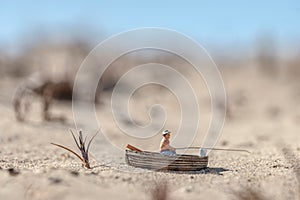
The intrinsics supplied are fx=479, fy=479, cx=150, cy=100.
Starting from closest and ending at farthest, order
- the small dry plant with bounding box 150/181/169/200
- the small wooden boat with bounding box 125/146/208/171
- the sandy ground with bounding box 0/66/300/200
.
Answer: the small dry plant with bounding box 150/181/169/200
the sandy ground with bounding box 0/66/300/200
the small wooden boat with bounding box 125/146/208/171

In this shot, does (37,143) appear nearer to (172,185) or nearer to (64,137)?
(64,137)

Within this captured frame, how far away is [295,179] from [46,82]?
10.4 metres

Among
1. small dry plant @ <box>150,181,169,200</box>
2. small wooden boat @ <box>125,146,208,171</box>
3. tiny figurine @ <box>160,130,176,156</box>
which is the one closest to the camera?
small dry plant @ <box>150,181,169,200</box>

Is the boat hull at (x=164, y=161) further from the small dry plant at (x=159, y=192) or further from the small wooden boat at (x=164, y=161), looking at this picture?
the small dry plant at (x=159, y=192)

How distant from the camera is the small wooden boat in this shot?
6.65m

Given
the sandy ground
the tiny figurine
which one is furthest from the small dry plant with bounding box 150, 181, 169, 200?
the tiny figurine

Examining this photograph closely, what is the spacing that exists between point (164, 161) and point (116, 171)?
0.68 metres

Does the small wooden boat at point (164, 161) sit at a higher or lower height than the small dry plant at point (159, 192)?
higher

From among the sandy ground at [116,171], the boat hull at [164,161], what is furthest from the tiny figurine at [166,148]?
the sandy ground at [116,171]

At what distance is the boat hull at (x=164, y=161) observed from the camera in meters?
6.65

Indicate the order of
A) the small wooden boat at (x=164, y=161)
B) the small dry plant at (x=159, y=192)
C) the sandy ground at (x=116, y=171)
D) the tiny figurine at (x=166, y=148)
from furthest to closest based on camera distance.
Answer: the tiny figurine at (x=166, y=148), the small wooden boat at (x=164, y=161), the sandy ground at (x=116, y=171), the small dry plant at (x=159, y=192)

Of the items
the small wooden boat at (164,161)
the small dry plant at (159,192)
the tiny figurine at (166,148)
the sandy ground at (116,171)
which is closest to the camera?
the small dry plant at (159,192)

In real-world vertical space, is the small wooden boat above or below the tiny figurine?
below

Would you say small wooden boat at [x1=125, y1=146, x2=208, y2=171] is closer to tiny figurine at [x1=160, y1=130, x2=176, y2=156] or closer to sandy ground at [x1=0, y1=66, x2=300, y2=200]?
sandy ground at [x1=0, y1=66, x2=300, y2=200]
